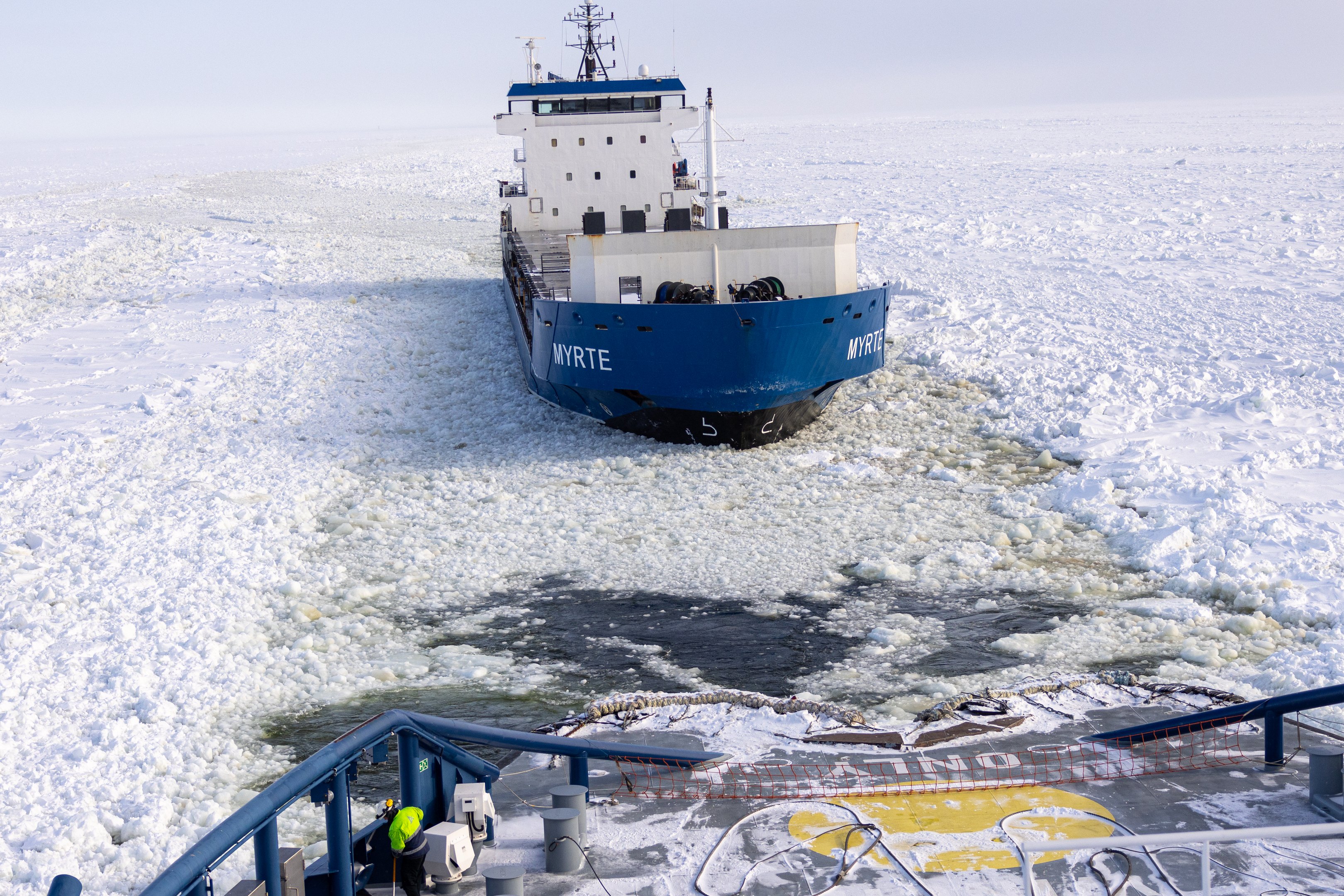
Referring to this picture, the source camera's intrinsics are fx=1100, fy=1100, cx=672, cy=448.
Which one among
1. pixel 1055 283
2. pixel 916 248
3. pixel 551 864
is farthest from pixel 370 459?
pixel 916 248

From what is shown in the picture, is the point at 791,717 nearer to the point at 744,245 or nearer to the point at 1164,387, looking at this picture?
the point at 744,245

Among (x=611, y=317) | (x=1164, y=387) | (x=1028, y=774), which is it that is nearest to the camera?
(x=1028, y=774)

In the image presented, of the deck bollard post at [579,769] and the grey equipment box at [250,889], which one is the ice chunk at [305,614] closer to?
the deck bollard post at [579,769]

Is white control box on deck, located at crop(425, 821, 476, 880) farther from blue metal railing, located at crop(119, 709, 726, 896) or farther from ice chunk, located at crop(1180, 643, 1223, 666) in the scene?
ice chunk, located at crop(1180, 643, 1223, 666)

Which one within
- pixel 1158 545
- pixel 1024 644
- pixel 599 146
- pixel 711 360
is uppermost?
pixel 599 146

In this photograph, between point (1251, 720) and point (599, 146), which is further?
point (599, 146)

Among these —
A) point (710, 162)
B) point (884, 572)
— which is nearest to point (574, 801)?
point (884, 572)

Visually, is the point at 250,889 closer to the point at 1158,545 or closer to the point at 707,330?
the point at 1158,545
